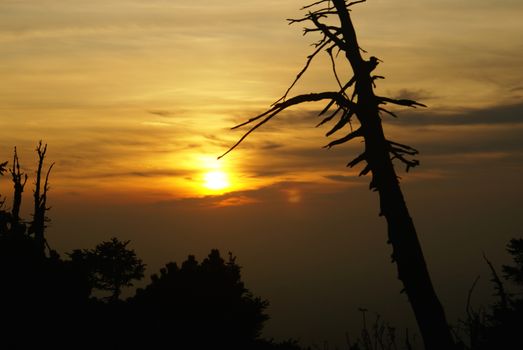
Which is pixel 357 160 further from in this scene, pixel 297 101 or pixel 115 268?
pixel 115 268

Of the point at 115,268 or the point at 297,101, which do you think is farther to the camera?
the point at 115,268

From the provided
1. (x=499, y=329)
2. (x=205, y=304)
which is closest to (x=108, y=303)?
(x=205, y=304)

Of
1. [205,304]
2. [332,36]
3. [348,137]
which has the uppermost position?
[332,36]

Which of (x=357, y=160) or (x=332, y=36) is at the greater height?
(x=332, y=36)

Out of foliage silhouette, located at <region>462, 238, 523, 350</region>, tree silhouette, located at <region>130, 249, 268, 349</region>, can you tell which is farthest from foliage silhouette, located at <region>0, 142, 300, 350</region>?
foliage silhouette, located at <region>462, 238, 523, 350</region>

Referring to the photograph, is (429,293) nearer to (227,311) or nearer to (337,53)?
(337,53)

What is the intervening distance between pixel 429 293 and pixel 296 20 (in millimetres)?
3496

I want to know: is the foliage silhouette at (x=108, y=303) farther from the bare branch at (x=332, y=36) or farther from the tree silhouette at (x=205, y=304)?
the bare branch at (x=332, y=36)

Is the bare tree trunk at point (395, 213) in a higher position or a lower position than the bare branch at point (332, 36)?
lower

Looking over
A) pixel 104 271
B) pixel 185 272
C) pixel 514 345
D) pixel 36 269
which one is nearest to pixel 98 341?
pixel 36 269

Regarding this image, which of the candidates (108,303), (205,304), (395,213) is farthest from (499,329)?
(205,304)

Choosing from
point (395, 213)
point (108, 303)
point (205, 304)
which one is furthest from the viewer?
point (205, 304)

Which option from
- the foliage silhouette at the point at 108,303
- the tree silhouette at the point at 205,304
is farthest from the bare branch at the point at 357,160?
the tree silhouette at the point at 205,304

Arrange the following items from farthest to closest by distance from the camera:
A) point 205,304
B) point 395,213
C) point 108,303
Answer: point 205,304, point 108,303, point 395,213
